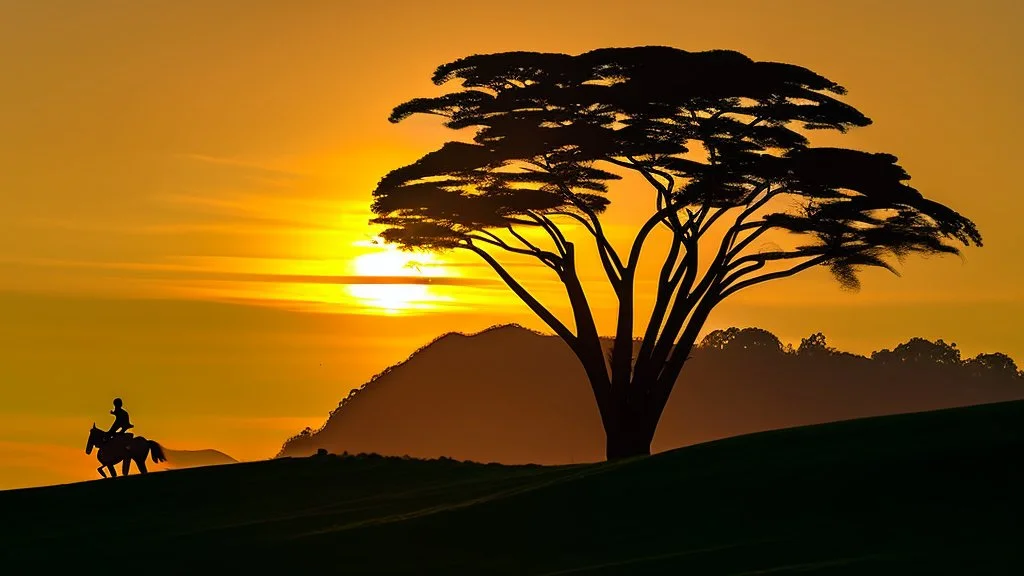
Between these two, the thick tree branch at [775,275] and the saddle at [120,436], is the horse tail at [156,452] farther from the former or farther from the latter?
the thick tree branch at [775,275]

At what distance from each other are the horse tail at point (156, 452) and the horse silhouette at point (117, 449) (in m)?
0.32

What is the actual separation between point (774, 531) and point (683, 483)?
16.7 ft

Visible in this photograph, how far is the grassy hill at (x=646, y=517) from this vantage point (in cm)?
2706

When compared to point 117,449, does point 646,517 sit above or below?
below

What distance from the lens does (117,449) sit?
160 feet

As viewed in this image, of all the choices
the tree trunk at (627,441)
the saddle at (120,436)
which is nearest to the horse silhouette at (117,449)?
the saddle at (120,436)

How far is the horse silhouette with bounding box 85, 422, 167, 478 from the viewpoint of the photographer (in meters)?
48.6

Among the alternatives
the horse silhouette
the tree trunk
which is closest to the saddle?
the horse silhouette

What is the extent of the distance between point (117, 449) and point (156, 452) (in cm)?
134

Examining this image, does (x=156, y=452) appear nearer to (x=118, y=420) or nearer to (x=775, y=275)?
(x=118, y=420)

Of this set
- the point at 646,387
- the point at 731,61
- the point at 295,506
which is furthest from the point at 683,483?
the point at 731,61

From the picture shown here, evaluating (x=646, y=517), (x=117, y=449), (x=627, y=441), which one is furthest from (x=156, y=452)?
(x=646, y=517)

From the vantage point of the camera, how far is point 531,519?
32.9 metres

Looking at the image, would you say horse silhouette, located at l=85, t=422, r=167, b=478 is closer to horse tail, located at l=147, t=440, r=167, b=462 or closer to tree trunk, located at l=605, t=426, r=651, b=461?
horse tail, located at l=147, t=440, r=167, b=462
